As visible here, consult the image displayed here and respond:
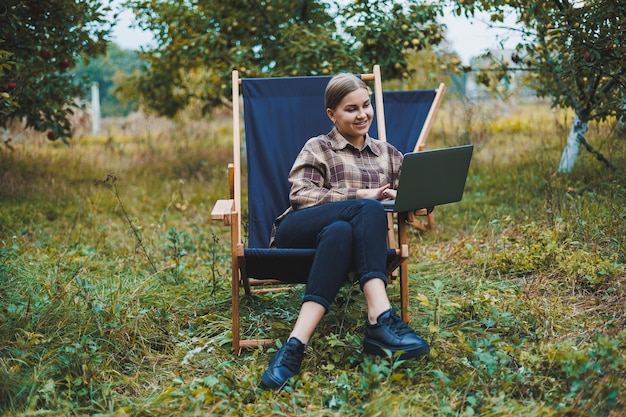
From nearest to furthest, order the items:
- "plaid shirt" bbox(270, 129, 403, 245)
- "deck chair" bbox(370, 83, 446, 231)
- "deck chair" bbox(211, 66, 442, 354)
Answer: "plaid shirt" bbox(270, 129, 403, 245) < "deck chair" bbox(211, 66, 442, 354) < "deck chair" bbox(370, 83, 446, 231)

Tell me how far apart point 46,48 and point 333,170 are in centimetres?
358

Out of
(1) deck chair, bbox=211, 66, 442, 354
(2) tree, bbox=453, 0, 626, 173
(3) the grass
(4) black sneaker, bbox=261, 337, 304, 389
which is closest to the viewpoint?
(3) the grass

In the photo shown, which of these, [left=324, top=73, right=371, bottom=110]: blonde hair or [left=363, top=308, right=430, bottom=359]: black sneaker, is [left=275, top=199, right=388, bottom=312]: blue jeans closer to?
[left=363, top=308, right=430, bottom=359]: black sneaker

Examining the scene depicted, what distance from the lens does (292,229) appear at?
2.86m

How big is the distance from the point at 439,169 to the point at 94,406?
154cm

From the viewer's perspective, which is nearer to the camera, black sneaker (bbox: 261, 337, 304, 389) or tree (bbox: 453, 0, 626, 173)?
black sneaker (bbox: 261, 337, 304, 389)

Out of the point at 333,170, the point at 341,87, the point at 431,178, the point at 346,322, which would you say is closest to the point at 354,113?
the point at 341,87

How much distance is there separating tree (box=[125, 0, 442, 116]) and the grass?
1.55 metres

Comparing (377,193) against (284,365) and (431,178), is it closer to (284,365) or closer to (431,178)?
(431,178)

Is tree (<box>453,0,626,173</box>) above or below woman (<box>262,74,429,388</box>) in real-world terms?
above

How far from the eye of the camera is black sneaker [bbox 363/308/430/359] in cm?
250

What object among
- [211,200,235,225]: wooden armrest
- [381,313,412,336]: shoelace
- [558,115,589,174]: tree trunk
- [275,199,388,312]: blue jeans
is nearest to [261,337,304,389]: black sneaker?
[275,199,388,312]: blue jeans

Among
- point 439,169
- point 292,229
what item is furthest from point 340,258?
point 439,169

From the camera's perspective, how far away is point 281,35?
6441 millimetres
